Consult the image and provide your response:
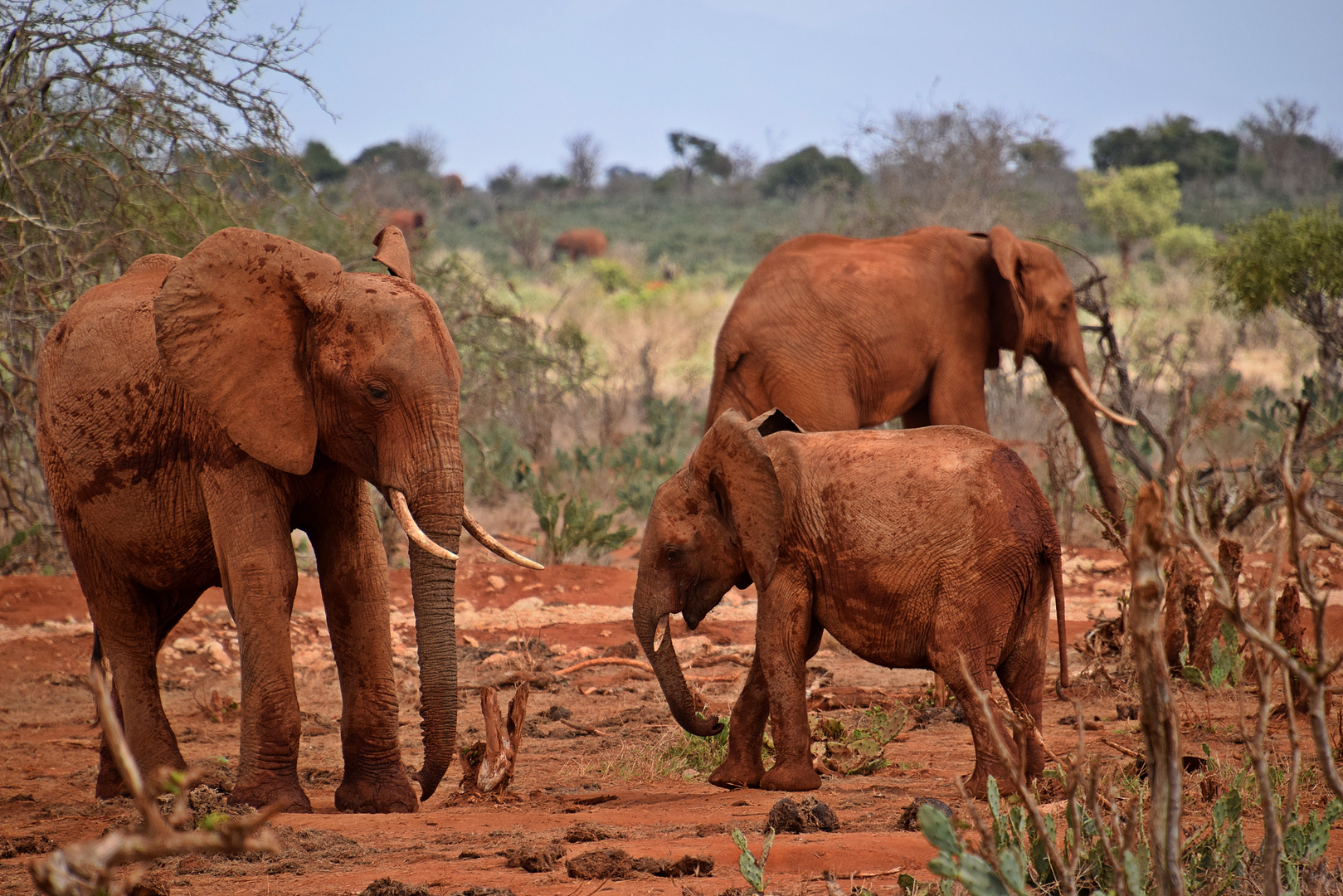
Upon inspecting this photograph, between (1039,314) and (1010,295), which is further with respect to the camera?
(1039,314)

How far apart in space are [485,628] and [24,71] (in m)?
4.63

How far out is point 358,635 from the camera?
17.3ft

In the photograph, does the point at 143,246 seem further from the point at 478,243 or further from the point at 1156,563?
the point at 478,243

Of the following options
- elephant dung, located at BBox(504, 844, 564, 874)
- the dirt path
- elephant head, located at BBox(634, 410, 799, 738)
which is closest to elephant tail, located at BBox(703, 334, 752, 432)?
the dirt path

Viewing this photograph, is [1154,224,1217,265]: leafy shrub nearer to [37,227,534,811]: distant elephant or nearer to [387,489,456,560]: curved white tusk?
[37,227,534,811]: distant elephant

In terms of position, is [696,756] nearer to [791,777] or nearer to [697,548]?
[791,777]

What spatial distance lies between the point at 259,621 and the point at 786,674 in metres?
1.92

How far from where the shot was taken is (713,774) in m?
5.27

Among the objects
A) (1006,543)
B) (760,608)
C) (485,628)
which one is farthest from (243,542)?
(485,628)

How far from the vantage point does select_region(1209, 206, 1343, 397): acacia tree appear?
11.9m

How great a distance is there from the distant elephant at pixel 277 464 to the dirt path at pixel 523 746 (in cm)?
40

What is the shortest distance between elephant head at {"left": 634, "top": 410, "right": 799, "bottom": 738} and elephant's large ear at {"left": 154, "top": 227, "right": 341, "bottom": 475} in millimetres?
1386

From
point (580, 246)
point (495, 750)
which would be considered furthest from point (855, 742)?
point (580, 246)

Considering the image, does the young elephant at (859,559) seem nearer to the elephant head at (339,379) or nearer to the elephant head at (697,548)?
the elephant head at (697,548)
